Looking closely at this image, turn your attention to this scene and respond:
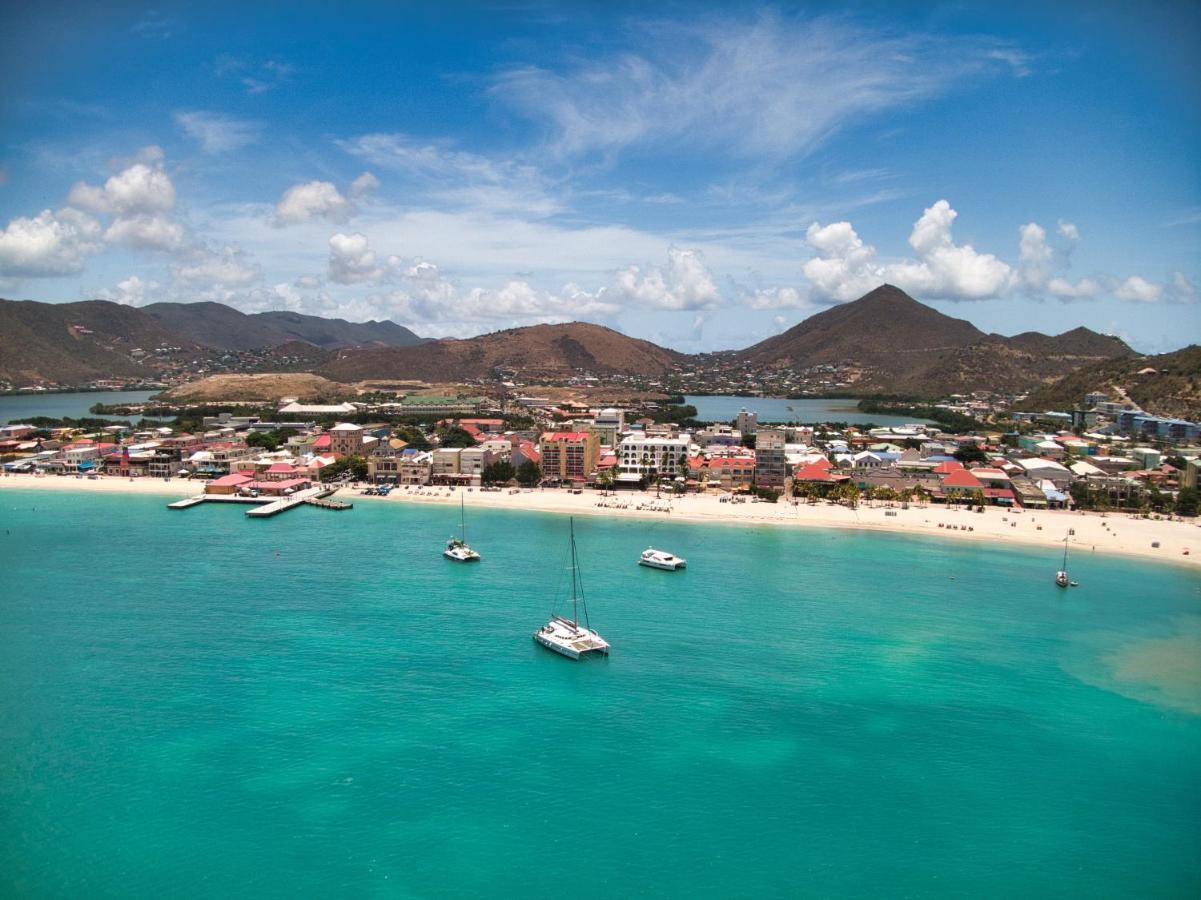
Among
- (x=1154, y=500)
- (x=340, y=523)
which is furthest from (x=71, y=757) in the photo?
(x=1154, y=500)

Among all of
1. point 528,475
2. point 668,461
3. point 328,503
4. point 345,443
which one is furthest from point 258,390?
point 668,461

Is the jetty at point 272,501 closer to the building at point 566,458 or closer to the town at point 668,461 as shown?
the town at point 668,461

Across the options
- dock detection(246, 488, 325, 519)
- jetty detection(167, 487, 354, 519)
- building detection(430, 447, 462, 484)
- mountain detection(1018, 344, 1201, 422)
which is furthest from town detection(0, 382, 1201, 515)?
mountain detection(1018, 344, 1201, 422)

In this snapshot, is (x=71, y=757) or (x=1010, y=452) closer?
(x=71, y=757)

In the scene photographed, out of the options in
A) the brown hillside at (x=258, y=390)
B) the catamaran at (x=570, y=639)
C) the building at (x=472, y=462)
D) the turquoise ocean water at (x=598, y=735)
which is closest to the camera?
the turquoise ocean water at (x=598, y=735)

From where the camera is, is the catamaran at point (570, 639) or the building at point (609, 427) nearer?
the catamaran at point (570, 639)

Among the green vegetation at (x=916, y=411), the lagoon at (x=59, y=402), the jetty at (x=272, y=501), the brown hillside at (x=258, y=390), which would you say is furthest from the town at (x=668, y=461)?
the brown hillside at (x=258, y=390)

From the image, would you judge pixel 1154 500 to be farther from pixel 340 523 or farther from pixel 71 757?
pixel 71 757
